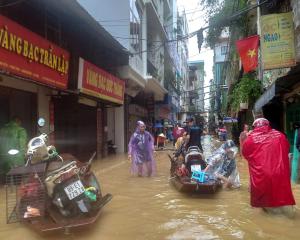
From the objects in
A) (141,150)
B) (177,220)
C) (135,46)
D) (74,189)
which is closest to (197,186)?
(177,220)

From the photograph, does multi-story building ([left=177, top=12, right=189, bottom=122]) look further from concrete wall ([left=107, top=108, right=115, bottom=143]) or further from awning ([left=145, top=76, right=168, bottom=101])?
concrete wall ([left=107, top=108, right=115, bottom=143])

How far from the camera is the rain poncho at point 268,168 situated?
22.7ft


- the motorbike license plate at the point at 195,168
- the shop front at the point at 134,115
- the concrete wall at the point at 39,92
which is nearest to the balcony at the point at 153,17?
the shop front at the point at 134,115

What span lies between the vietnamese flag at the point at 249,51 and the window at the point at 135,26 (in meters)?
6.91

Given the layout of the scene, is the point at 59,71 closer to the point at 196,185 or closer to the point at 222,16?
the point at 196,185

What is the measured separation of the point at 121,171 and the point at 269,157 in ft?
26.5

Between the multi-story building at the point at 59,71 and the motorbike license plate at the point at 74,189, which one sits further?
the multi-story building at the point at 59,71

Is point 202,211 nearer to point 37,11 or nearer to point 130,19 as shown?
point 37,11

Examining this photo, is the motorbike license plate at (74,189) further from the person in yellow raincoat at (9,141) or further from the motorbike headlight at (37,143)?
the person in yellow raincoat at (9,141)

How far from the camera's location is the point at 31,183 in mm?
6117

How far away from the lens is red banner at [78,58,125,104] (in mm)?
14250

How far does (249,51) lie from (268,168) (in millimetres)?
10568

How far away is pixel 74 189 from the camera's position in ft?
19.7

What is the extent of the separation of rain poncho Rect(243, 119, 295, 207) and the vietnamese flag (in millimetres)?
9746
